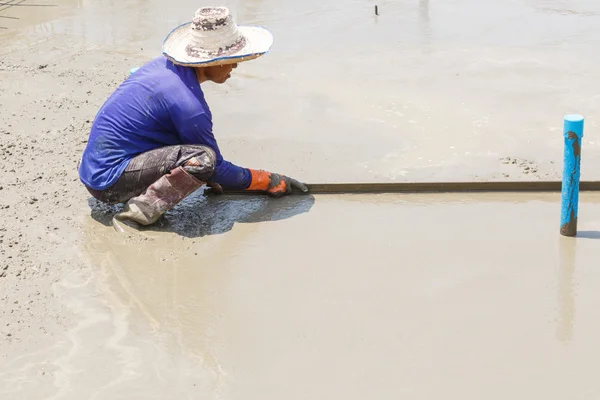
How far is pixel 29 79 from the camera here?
23.8 feet

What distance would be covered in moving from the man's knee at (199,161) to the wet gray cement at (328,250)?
351 millimetres

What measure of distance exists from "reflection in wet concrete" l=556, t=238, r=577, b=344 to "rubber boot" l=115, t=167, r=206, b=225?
2.03m

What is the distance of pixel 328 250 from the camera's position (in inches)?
168

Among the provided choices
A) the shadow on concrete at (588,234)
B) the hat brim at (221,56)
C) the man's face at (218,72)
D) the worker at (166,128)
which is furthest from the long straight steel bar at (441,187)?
the hat brim at (221,56)

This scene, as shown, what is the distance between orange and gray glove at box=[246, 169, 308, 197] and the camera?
4797 millimetres

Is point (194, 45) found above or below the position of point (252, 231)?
above

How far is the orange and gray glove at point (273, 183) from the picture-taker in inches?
189

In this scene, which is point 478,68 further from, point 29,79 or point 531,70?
point 29,79

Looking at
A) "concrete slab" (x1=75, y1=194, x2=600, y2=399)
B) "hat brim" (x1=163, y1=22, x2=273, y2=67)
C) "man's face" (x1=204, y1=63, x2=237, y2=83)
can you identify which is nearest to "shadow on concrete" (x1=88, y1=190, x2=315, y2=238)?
"concrete slab" (x1=75, y1=194, x2=600, y2=399)

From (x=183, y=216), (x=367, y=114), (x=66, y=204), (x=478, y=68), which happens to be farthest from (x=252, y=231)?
(x=478, y=68)

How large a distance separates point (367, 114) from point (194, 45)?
2.06 meters

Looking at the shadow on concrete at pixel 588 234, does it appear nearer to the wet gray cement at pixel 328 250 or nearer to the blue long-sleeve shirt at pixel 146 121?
the wet gray cement at pixel 328 250

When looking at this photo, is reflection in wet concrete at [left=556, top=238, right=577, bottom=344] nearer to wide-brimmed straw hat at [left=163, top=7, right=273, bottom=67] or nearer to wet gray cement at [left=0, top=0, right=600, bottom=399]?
wet gray cement at [left=0, top=0, right=600, bottom=399]

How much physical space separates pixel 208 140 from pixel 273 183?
1.83 feet
